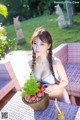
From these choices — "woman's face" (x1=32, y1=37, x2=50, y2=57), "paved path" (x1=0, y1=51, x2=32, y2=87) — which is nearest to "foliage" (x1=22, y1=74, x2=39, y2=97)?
"woman's face" (x1=32, y1=37, x2=50, y2=57)

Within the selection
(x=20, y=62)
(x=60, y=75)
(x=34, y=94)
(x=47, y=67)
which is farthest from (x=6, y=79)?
(x=20, y=62)

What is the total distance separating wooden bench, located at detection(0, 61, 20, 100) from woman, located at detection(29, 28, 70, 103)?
143 centimetres

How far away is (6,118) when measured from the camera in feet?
7.99

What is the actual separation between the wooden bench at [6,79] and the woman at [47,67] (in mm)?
1428

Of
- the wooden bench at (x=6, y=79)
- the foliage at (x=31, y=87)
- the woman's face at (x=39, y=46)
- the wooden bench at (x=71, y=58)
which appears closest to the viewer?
the foliage at (x=31, y=87)

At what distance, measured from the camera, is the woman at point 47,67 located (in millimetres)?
2389

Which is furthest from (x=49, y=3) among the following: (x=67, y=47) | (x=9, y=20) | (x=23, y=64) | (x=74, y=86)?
(x=74, y=86)

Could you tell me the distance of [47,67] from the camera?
2.56 metres

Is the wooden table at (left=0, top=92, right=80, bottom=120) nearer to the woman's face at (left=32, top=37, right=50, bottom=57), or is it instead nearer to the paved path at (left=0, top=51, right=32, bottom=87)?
the woman's face at (left=32, top=37, right=50, bottom=57)

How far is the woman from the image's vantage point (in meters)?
2.39

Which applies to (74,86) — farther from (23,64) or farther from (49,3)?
(49,3)

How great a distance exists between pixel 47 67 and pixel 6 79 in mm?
1812

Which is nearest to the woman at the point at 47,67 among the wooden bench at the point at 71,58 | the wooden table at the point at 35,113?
the wooden table at the point at 35,113

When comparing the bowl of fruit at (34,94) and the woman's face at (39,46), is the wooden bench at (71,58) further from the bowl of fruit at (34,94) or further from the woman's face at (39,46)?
the bowl of fruit at (34,94)
